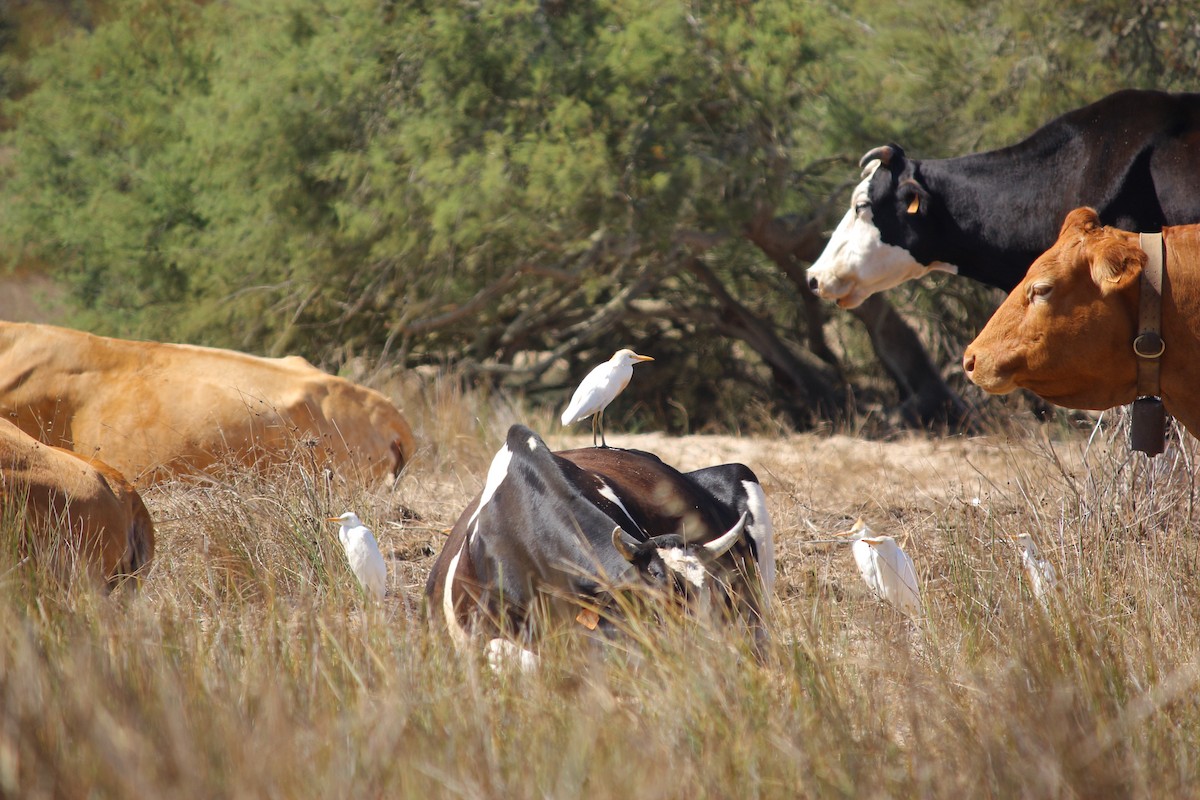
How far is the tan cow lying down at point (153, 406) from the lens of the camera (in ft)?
19.0

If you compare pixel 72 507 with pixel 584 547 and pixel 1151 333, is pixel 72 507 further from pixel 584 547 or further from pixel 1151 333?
pixel 1151 333

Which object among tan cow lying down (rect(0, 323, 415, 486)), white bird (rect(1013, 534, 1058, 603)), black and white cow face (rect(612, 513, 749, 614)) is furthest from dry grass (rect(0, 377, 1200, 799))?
tan cow lying down (rect(0, 323, 415, 486))

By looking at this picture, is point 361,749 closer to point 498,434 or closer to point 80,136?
point 498,434

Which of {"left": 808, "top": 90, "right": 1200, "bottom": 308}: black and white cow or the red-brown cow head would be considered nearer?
the red-brown cow head

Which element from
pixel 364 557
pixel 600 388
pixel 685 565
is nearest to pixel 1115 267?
pixel 685 565

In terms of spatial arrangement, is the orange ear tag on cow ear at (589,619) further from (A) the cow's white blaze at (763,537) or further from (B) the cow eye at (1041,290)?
(B) the cow eye at (1041,290)

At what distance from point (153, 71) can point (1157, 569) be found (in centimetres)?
1244

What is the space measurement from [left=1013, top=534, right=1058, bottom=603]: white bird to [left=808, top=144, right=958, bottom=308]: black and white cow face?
160 cm

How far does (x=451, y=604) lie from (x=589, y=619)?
3.13 ft

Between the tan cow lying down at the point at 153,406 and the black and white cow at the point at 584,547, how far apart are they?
169 cm

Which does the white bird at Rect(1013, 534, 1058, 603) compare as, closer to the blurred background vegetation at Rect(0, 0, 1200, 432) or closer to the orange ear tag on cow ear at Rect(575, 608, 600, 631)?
the orange ear tag on cow ear at Rect(575, 608, 600, 631)

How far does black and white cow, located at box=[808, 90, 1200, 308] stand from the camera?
4.57 meters

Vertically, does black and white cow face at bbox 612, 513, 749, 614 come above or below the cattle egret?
above

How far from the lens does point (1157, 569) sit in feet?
13.0
